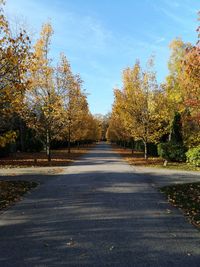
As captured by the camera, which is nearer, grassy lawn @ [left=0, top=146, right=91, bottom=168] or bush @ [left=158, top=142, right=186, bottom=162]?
grassy lawn @ [left=0, top=146, right=91, bottom=168]

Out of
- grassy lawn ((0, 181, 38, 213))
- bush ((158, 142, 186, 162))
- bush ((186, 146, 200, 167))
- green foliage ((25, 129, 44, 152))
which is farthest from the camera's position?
green foliage ((25, 129, 44, 152))

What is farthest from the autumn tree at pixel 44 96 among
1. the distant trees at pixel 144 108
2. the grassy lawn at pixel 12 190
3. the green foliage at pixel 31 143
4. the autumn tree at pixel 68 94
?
the green foliage at pixel 31 143

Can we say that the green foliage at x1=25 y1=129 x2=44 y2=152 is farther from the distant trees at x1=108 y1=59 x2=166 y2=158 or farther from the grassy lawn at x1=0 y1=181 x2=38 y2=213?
the grassy lawn at x1=0 y1=181 x2=38 y2=213

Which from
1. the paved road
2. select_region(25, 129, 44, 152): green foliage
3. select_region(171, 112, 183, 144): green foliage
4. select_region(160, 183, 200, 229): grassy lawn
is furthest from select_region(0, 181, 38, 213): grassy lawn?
select_region(25, 129, 44, 152): green foliage

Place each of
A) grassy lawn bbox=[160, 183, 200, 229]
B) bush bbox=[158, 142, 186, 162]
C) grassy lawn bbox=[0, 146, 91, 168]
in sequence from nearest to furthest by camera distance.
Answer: grassy lawn bbox=[160, 183, 200, 229] → grassy lawn bbox=[0, 146, 91, 168] → bush bbox=[158, 142, 186, 162]

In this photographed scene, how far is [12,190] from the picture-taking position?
35.9 ft

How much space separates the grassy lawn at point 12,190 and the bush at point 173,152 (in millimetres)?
13812

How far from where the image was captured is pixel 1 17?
9.74m

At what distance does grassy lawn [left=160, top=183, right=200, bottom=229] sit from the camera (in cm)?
779

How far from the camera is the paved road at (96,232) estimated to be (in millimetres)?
4797

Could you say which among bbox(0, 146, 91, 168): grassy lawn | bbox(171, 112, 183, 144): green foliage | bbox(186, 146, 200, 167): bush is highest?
bbox(171, 112, 183, 144): green foliage

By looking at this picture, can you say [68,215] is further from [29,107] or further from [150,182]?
[29,107]

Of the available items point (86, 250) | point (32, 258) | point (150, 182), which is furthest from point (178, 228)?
point (150, 182)

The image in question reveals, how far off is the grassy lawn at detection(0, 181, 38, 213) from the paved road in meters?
Answer: 0.38
